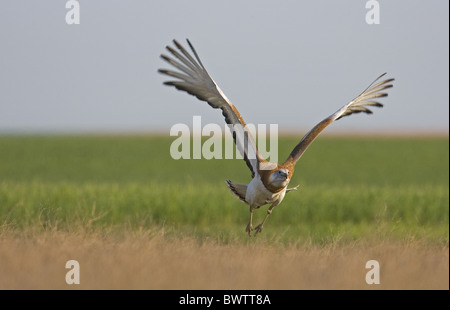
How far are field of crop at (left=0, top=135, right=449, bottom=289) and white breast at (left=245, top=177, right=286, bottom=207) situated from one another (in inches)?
20.6

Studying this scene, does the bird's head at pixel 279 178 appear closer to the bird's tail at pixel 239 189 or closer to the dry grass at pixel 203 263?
the dry grass at pixel 203 263

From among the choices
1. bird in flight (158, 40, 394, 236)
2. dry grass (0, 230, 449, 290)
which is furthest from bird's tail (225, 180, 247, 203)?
dry grass (0, 230, 449, 290)

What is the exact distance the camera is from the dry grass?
17.1 ft

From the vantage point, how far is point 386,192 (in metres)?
17.7

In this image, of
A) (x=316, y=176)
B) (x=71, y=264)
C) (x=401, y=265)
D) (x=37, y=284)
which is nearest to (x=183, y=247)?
(x=71, y=264)

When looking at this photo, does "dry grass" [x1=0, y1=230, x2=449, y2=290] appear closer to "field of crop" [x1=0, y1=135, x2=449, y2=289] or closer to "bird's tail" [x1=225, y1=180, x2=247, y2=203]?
"field of crop" [x1=0, y1=135, x2=449, y2=289]

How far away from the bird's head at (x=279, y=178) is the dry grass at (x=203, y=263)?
0.85 meters

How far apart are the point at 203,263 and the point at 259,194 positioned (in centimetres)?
210

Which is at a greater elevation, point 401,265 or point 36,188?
point 36,188

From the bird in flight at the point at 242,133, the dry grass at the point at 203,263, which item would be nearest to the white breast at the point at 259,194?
the bird in flight at the point at 242,133

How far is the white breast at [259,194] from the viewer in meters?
7.62

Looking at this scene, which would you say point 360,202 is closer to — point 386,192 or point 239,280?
point 386,192

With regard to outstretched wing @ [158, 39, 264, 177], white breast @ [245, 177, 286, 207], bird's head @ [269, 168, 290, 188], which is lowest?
white breast @ [245, 177, 286, 207]

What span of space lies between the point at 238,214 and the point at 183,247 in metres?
9.76
